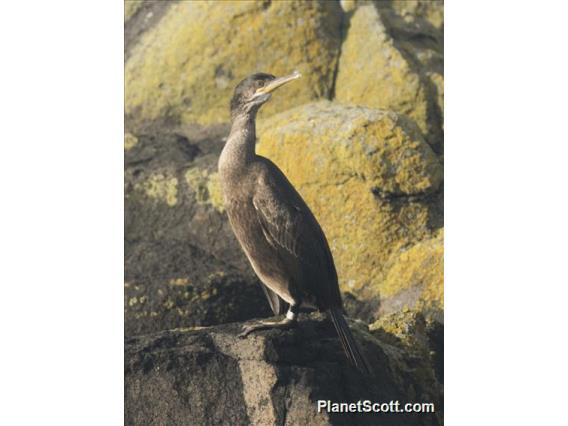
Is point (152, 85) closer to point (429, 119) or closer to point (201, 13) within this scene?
point (201, 13)

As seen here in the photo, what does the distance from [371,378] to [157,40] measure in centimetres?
434

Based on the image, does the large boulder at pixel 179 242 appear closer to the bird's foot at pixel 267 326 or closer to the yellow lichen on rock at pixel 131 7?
the bird's foot at pixel 267 326

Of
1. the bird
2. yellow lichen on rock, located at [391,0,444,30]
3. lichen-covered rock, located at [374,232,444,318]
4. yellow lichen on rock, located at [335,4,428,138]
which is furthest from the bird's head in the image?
yellow lichen on rock, located at [391,0,444,30]

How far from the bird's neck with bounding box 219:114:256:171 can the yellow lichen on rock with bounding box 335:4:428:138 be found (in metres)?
2.42

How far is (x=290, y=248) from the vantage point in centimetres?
756

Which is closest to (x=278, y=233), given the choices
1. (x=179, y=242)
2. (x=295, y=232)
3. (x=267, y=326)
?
(x=295, y=232)

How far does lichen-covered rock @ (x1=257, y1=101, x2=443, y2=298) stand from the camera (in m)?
9.02

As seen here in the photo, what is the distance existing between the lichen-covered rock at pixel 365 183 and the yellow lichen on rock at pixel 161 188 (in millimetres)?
1004

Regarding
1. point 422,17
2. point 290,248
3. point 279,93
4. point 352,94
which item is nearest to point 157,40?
point 279,93

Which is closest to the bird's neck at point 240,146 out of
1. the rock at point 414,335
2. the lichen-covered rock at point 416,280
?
the rock at point 414,335

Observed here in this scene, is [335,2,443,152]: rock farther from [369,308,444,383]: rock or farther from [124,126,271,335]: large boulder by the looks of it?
[369,308,444,383]: rock

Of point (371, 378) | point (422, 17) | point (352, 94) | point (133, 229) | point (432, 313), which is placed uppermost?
point (422, 17)

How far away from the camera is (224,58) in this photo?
33.2 ft

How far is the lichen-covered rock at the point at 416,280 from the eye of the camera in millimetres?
8680
